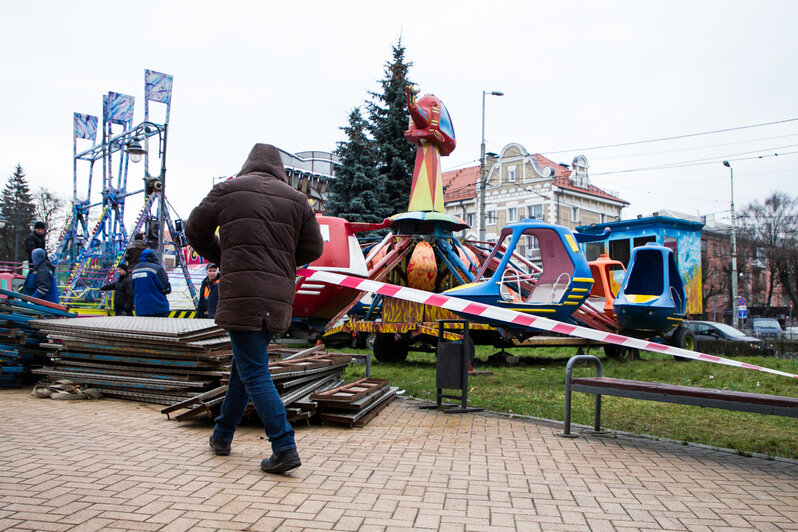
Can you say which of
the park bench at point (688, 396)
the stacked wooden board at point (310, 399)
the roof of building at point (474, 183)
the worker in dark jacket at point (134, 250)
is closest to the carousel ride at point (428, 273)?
the stacked wooden board at point (310, 399)

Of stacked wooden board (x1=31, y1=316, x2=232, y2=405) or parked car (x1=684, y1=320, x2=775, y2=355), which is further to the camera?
parked car (x1=684, y1=320, x2=775, y2=355)

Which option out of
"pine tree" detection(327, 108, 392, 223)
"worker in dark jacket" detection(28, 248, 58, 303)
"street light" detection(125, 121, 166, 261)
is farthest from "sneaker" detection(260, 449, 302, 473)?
"pine tree" detection(327, 108, 392, 223)

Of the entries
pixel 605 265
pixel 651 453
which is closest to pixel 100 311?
pixel 605 265

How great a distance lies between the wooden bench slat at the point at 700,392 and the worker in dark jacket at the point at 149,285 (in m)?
6.16

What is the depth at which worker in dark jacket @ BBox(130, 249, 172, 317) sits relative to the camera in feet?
29.2

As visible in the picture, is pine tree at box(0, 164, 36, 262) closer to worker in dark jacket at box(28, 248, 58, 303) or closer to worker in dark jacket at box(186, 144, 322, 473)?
worker in dark jacket at box(28, 248, 58, 303)

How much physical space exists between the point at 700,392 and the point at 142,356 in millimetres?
5337

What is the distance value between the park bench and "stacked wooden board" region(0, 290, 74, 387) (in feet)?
20.0

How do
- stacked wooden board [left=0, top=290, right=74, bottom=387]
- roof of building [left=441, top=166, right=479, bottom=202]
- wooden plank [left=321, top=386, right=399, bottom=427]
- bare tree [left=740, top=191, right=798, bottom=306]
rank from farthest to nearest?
→ 1. roof of building [left=441, top=166, right=479, bottom=202]
2. bare tree [left=740, top=191, right=798, bottom=306]
3. stacked wooden board [left=0, top=290, right=74, bottom=387]
4. wooden plank [left=321, top=386, right=399, bottom=427]

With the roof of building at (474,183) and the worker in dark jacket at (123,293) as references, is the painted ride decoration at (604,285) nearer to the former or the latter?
the worker in dark jacket at (123,293)

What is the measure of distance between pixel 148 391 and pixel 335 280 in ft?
7.61

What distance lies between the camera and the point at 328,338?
16.4 metres

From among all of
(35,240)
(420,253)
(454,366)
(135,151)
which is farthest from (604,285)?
(135,151)

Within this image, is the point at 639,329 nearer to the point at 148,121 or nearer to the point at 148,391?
the point at 148,391
